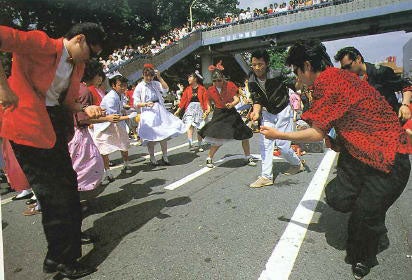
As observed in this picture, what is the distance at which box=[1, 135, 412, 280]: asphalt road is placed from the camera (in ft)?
8.56

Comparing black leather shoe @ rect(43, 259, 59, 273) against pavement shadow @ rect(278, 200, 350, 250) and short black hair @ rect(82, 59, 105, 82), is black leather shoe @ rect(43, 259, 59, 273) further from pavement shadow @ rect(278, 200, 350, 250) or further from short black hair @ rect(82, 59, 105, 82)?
short black hair @ rect(82, 59, 105, 82)

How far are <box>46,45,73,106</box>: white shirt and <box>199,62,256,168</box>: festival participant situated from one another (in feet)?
11.6

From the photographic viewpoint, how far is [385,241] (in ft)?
9.47

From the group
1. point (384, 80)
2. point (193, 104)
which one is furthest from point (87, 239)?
point (193, 104)

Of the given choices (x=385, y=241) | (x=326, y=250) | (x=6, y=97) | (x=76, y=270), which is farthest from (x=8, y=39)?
(x=385, y=241)

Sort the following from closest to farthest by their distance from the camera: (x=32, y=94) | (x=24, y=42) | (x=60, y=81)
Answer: (x=24, y=42) < (x=32, y=94) < (x=60, y=81)

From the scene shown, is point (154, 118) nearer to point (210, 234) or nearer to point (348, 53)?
point (210, 234)

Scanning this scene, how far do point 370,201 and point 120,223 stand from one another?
2578 millimetres

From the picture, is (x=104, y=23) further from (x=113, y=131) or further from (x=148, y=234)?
(x=148, y=234)

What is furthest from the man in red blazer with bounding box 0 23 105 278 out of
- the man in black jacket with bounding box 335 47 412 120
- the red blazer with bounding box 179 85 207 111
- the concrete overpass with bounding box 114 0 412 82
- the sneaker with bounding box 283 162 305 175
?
the concrete overpass with bounding box 114 0 412 82

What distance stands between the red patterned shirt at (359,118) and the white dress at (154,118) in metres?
4.24

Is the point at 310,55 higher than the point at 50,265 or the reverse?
higher

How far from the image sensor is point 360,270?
94.4 inches

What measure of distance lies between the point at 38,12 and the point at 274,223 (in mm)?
26239
